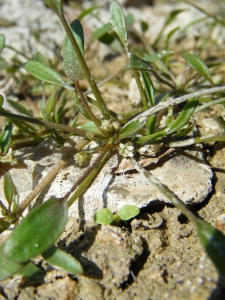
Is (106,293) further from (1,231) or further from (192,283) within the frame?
(1,231)

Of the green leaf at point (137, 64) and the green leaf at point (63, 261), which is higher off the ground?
the green leaf at point (137, 64)

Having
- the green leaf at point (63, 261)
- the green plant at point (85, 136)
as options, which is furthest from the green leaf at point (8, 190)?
the green leaf at point (63, 261)

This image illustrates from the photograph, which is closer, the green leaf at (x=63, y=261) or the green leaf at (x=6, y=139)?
the green leaf at (x=63, y=261)

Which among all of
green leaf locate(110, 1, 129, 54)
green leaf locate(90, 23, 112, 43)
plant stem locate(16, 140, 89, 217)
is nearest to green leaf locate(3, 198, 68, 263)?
plant stem locate(16, 140, 89, 217)

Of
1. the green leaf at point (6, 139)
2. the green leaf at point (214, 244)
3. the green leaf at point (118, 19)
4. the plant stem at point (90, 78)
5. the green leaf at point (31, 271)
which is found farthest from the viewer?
the green leaf at point (6, 139)

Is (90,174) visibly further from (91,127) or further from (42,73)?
(42,73)

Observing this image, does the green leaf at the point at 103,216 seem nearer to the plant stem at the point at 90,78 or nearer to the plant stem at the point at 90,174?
the plant stem at the point at 90,174

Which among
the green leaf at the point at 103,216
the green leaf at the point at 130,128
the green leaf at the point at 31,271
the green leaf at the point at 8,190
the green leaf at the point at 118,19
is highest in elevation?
the green leaf at the point at 118,19
